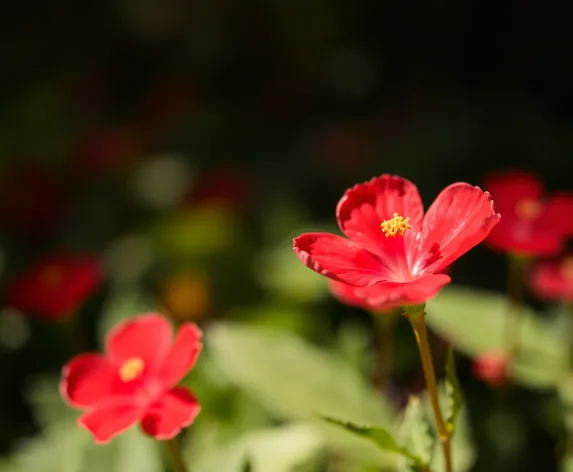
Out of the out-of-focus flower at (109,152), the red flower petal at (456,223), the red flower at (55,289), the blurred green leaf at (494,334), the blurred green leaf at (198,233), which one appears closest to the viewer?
the red flower petal at (456,223)

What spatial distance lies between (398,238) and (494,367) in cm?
30

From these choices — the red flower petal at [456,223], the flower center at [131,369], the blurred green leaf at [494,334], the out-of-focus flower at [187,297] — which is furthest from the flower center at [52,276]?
the red flower petal at [456,223]

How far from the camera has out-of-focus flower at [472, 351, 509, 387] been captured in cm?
79

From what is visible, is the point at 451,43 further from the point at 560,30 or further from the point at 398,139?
the point at 398,139

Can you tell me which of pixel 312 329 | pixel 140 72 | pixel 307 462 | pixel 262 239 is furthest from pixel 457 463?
pixel 140 72

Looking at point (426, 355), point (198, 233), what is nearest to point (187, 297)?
point (198, 233)

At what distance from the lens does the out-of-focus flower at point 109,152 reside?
6.15 ft

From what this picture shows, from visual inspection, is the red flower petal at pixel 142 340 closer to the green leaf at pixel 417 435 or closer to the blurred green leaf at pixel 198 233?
the green leaf at pixel 417 435

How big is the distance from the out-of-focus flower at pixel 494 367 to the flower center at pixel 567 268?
0.16 meters

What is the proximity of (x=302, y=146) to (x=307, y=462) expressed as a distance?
1.33m

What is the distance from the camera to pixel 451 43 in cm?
234

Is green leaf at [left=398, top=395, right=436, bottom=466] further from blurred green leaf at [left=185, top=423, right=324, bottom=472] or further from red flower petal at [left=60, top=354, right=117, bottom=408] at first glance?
red flower petal at [left=60, top=354, right=117, bottom=408]

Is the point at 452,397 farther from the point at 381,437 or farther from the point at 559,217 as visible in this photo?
the point at 559,217

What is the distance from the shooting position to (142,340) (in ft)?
2.28
